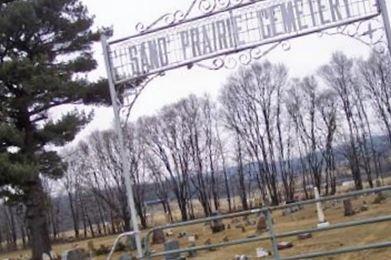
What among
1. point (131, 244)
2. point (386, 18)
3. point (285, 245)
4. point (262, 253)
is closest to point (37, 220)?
point (131, 244)

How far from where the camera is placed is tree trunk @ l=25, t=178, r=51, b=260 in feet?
77.4

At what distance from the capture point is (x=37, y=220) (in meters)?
24.0

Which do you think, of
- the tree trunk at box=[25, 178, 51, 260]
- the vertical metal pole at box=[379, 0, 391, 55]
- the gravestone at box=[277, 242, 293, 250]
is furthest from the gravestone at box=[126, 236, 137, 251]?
the vertical metal pole at box=[379, 0, 391, 55]

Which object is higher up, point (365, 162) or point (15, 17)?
point (15, 17)

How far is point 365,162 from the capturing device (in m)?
59.1

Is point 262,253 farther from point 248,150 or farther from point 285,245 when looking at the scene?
point 248,150

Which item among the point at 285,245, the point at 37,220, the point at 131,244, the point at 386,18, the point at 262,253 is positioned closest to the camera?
the point at 386,18

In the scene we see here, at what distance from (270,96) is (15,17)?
39015 mm

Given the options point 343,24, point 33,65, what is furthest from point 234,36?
point 33,65

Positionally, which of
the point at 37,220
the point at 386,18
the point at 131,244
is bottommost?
the point at 131,244

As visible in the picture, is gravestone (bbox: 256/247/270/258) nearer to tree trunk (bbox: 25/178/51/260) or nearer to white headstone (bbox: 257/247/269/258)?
white headstone (bbox: 257/247/269/258)

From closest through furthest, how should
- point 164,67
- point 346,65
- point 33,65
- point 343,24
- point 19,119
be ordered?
point 343,24 < point 164,67 < point 33,65 < point 19,119 < point 346,65

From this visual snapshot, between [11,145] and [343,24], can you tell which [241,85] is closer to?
[11,145]

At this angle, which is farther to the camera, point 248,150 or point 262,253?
point 248,150
